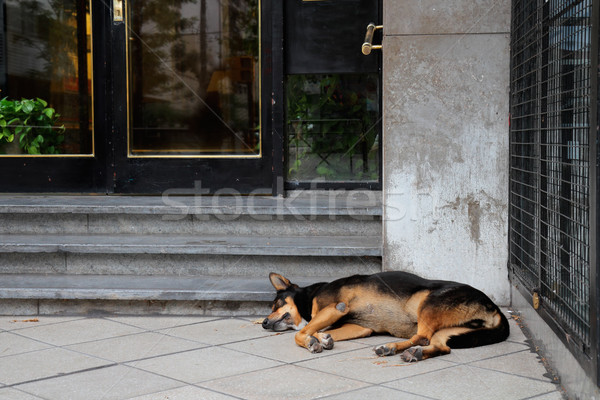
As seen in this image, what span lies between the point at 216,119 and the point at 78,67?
1.49 metres

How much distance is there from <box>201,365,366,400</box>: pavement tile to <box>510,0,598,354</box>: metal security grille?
46.1 inches

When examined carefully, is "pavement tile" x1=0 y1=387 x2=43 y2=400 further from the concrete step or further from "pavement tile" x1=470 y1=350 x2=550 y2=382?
"pavement tile" x1=470 y1=350 x2=550 y2=382

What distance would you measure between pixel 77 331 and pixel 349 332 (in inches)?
71.4

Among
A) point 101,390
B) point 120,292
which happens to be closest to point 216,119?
point 120,292

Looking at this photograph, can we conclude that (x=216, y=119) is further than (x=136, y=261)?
Yes

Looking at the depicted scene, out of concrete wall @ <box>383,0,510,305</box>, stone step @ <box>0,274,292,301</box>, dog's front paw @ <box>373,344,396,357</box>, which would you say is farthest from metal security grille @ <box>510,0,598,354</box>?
stone step @ <box>0,274,292,301</box>

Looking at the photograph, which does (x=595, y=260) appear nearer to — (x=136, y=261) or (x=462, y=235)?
(x=462, y=235)

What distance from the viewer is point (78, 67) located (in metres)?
7.25

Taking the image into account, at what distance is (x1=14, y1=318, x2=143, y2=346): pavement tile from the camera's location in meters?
4.63

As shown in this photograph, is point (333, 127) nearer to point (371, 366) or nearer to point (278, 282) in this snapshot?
point (278, 282)

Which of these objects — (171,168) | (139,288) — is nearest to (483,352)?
(139,288)

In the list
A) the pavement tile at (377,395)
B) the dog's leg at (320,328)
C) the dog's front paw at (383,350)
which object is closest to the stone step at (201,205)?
the dog's leg at (320,328)

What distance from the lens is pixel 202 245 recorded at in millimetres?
5590

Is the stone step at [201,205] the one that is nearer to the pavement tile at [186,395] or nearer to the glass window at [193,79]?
the glass window at [193,79]
